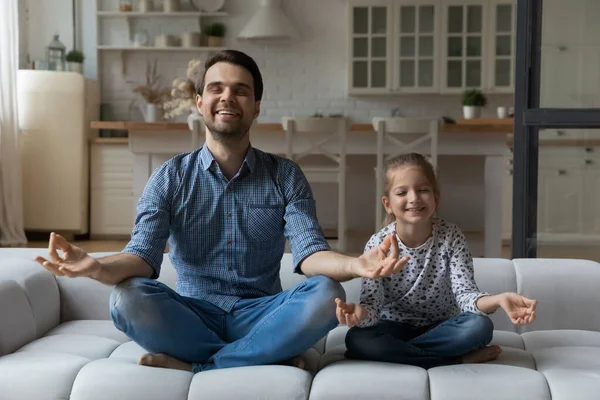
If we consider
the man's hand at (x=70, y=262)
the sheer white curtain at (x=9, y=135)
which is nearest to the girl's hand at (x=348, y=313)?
the man's hand at (x=70, y=262)

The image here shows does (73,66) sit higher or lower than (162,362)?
higher

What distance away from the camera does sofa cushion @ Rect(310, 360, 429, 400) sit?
1.89 m

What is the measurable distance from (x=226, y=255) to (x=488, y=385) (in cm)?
73

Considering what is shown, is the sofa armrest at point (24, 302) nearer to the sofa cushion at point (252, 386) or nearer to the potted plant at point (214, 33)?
the sofa cushion at point (252, 386)

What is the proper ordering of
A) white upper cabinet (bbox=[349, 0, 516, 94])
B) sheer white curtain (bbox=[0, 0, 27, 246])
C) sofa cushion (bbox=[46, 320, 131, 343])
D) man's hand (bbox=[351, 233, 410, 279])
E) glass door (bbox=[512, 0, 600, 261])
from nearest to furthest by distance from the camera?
man's hand (bbox=[351, 233, 410, 279])
sofa cushion (bbox=[46, 320, 131, 343])
glass door (bbox=[512, 0, 600, 261])
sheer white curtain (bbox=[0, 0, 27, 246])
white upper cabinet (bbox=[349, 0, 516, 94])

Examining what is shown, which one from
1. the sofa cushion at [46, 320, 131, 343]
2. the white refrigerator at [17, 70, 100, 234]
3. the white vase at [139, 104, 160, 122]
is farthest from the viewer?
the white vase at [139, 104, 160, 122]

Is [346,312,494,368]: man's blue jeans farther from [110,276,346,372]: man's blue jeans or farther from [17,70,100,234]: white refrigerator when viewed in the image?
[17,70,100,234]: white refrigerator

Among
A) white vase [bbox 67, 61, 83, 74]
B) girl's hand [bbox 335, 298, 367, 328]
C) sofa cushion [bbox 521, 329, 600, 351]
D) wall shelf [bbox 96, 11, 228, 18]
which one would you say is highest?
wall shelf [bbox 96, 11, 228, 18]

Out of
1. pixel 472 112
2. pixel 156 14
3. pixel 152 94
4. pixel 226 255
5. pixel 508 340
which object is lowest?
pixel 508 340

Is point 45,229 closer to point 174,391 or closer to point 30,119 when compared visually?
point 30,119

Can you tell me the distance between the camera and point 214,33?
7484mm

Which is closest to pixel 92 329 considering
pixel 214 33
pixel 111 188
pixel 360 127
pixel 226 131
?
pixel 226 131

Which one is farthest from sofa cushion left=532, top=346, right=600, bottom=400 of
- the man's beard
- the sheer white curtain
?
the sheer white curtain

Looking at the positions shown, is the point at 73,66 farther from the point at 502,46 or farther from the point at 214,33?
the point at 502,46
